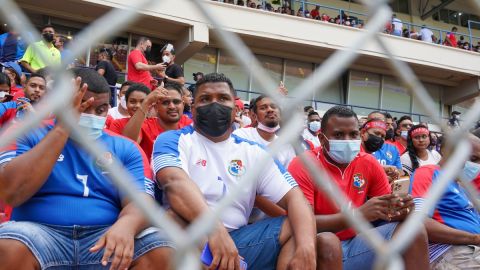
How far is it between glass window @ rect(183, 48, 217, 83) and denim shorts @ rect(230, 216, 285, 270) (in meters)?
11.0

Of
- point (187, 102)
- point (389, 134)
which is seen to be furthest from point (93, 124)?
point (389, 134)

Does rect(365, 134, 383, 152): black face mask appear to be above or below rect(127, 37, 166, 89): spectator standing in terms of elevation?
below

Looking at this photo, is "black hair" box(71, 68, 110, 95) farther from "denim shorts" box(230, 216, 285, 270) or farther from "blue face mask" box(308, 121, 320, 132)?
"blue face mask" box(308, 121, 320, 132)

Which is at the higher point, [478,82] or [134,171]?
[478,82]

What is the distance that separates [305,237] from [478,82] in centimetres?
1523

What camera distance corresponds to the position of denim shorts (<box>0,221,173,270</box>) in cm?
180

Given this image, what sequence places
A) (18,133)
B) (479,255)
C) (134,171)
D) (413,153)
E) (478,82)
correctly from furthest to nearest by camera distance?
(478,82) → (413,153) → (479,255) → (134,171) → (18,133)

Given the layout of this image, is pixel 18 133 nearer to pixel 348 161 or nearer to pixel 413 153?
pixel 348 161

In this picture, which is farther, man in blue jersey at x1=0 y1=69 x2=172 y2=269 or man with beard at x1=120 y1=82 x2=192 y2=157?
man with beard at x1=120 y1=82 x2=192 y2=157

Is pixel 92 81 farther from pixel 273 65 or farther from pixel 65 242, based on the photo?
pixel 273 65

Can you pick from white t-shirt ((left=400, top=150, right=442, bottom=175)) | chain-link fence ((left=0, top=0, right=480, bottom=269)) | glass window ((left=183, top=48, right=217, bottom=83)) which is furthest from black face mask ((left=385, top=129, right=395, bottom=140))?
glass window ((left=183, top=48, right=217, bottom=83))

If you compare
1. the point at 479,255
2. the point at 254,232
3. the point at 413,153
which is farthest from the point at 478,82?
the point at 254,232

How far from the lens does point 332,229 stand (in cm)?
257

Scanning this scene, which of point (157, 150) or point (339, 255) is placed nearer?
point (339, 255)
